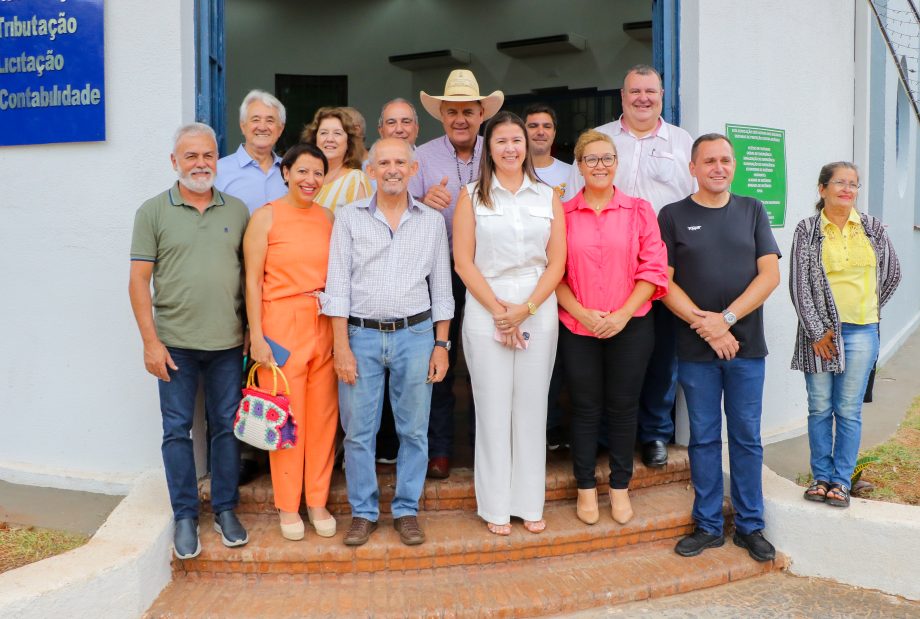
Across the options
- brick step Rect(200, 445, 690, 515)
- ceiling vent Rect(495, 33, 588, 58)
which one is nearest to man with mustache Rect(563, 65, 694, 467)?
brick step Rect(200, 445, 690, 515)

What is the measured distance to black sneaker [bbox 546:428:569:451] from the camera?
4.22 metres

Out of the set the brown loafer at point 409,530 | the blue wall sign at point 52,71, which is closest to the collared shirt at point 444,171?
the brown loafer at point 409,530

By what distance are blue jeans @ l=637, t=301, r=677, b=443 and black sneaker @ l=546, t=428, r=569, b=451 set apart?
0.43 metres

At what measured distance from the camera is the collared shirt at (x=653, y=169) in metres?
3.86

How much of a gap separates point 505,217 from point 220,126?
1.89m

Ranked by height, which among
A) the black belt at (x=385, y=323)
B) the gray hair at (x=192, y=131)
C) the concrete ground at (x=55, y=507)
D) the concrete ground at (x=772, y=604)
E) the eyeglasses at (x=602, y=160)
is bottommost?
the concrete ground at (x=772, y=604)

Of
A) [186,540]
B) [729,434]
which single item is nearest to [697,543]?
[729,434]

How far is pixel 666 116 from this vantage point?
4480mm

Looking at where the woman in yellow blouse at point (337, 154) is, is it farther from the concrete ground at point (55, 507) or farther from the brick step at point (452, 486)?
the concrete ground at point (55, 507)

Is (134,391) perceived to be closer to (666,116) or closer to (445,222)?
(445,222)

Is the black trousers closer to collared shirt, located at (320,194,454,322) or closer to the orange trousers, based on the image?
collared shirt, located at (320,194,454,322)

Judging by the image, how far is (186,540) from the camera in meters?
3.28

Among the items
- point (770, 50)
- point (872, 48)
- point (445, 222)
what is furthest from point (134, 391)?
point (872, 48)

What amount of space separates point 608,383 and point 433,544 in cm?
109
